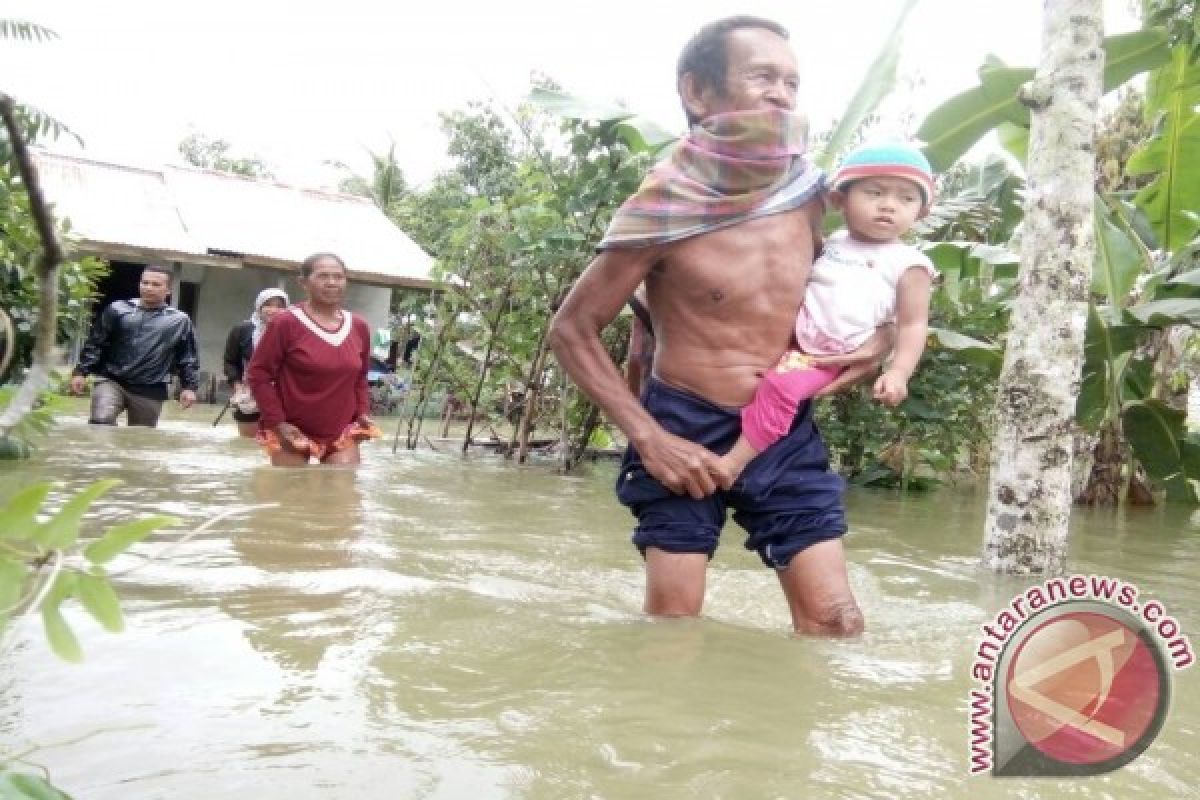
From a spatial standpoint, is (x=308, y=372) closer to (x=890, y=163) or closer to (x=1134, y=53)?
(x=890, y=163)

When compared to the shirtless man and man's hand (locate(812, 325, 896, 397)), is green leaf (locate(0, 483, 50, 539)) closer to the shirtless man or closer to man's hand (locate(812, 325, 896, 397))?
the shirtless man

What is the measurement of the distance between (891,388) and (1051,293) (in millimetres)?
1824

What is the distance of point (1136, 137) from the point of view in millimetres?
11633

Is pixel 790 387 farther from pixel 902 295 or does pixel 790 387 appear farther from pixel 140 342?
pixel 140 342

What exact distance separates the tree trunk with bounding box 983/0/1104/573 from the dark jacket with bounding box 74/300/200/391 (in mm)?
Result: 5975

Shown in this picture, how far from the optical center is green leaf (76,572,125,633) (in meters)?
0.92

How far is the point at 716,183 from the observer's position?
2.54 meters

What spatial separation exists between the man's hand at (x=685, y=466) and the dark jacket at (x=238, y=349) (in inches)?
230

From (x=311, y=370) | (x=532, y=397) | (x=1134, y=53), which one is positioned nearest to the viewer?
(x=1134, y=53)

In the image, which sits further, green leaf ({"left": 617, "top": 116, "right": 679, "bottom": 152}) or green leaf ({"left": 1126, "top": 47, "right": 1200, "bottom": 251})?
green leaf ({"left": 617, "top": 116, "right": 679, "bottom": 152})

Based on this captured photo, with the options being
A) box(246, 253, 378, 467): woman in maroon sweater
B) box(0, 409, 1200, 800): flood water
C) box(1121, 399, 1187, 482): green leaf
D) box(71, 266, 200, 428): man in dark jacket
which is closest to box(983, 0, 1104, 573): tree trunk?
box(0, 409, 1200, 800): flood water

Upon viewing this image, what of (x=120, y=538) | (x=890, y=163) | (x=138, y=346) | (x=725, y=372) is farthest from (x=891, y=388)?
(x=138, y=346)

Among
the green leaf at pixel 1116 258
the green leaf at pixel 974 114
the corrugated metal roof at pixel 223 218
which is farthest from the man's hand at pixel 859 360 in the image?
the corrugated metal roof at pixel 223 218

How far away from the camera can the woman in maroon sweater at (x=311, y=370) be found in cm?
572
